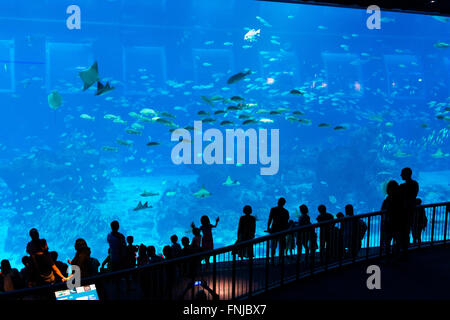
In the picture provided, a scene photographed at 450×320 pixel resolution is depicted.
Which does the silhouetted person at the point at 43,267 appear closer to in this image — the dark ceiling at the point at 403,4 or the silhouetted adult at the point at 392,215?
the silhouetted adult at the point at 392,215

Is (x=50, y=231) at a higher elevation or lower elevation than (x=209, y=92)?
lower

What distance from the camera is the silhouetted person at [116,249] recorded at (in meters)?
5.95

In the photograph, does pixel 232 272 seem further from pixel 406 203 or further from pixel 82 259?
pixel 406 203

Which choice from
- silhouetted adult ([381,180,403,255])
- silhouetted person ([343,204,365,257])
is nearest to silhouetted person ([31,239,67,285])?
silhouetted person ([343,204,365,257])

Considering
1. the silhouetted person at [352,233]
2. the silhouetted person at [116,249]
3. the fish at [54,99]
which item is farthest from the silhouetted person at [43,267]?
the fish at [54,99]

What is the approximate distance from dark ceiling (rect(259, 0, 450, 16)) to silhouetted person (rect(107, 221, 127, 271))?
20.3 ft

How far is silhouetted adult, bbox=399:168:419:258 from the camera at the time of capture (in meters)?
6.07

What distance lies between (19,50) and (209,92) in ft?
86.3

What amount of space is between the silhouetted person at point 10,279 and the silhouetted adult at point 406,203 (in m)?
5.88

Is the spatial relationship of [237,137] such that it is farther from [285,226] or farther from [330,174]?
[285,226]

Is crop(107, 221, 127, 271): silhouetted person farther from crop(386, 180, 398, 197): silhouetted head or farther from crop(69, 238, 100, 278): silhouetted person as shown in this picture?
crop(386, 180, 398, 197): silhouetted head

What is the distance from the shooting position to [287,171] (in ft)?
97.6

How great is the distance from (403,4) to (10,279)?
30.4ft
